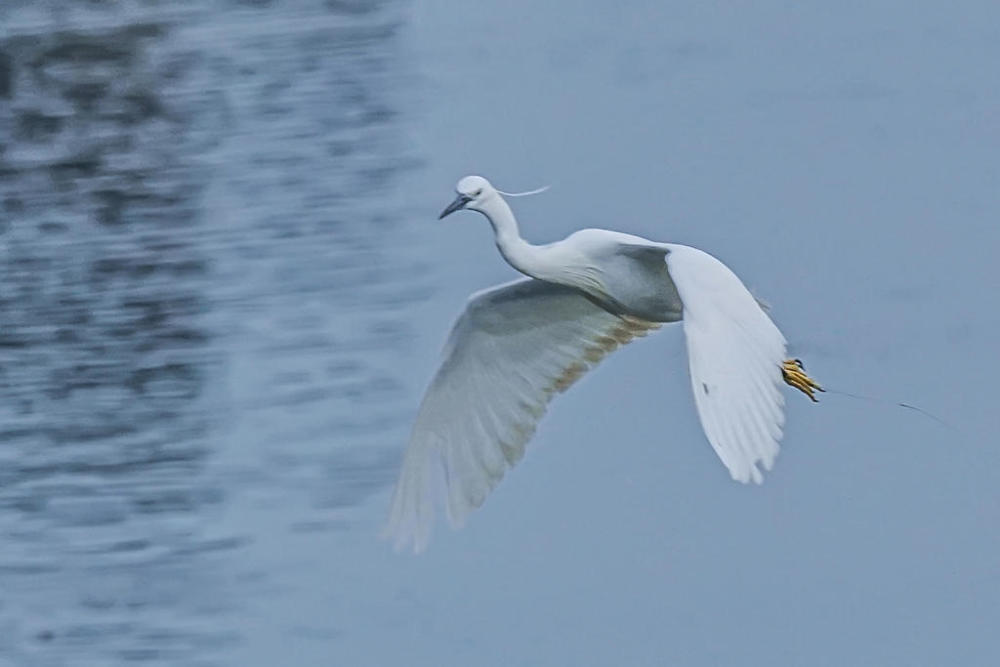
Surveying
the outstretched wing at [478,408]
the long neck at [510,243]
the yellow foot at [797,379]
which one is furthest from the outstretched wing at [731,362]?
the outstretched wing at [478,408]

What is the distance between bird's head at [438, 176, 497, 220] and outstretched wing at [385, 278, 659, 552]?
0.21 meters

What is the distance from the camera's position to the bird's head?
4676 millimetres

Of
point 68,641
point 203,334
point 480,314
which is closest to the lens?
point 480,314

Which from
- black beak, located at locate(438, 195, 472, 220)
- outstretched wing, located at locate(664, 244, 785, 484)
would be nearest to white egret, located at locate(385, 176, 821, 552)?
black beak, located at locate(438, 195, 472, 220)

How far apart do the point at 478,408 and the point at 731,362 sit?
950 mm

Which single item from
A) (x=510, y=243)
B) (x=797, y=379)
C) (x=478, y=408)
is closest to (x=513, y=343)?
(x=478, y=408)

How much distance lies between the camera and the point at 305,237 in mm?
5863

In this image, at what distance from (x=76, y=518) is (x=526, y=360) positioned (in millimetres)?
1127

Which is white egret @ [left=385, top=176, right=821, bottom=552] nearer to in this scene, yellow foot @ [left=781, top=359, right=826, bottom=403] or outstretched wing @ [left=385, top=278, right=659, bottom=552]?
outstretched wing @ [left=385, top=278, right=659, bottom=552]

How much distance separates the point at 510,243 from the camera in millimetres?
4723

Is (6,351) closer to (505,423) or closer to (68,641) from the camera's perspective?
(68,641)

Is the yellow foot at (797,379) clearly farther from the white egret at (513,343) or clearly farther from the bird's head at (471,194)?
the bird's head at (471,194)

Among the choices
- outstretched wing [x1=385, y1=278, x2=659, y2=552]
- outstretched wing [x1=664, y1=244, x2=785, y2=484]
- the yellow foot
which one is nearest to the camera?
outstretched wing [x1=664, y1=244, x2=785, y2=484]

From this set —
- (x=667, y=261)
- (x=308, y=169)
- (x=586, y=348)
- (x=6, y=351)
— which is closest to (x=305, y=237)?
(x=308, y=169)
